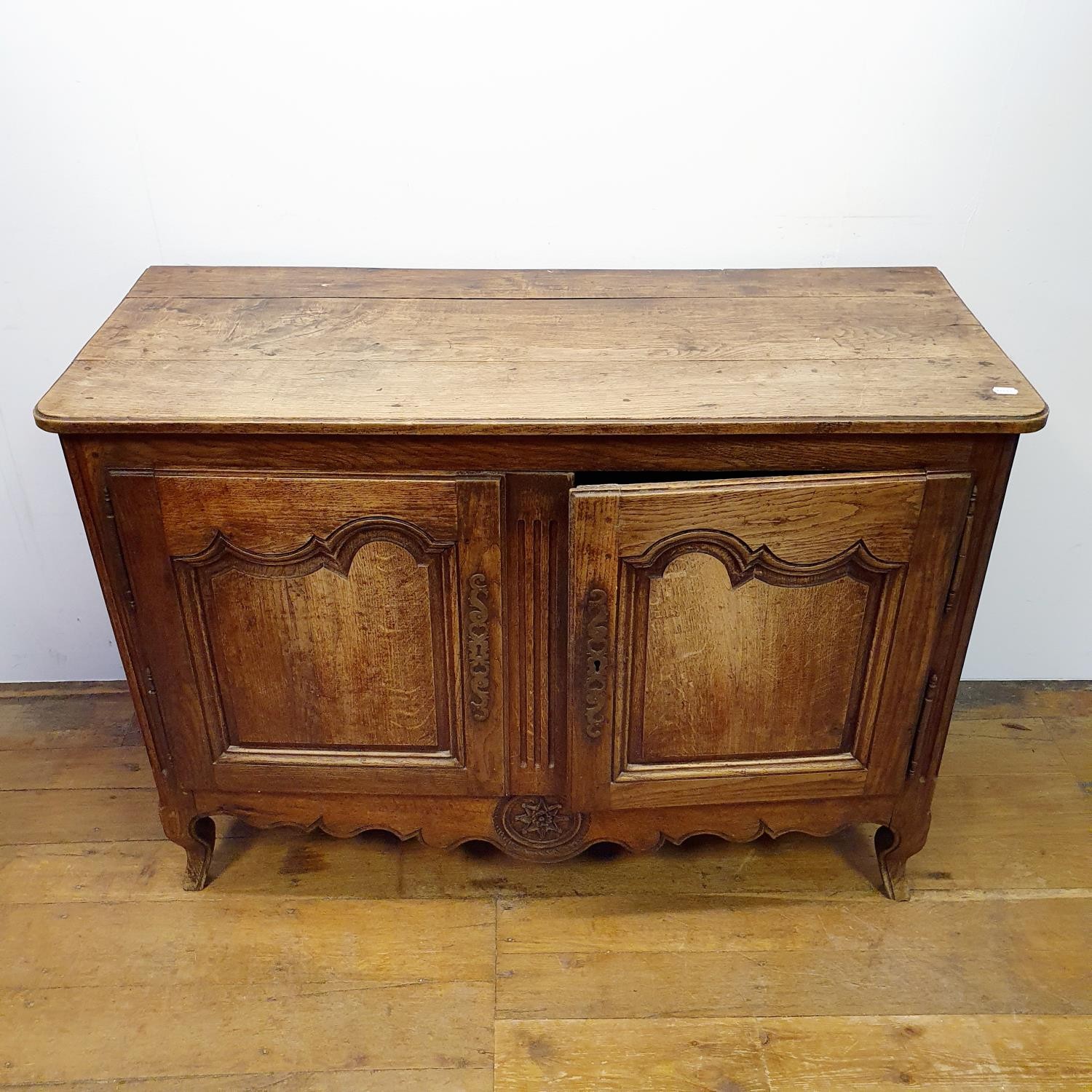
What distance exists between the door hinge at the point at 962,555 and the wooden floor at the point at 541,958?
51 cm

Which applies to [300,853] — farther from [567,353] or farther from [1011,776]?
[1011,776]

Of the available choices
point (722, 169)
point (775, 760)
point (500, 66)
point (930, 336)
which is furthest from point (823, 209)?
→ point (775, 760)

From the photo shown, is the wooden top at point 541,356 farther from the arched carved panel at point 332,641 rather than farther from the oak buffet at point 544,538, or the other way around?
the arched carved panel at point 332,641

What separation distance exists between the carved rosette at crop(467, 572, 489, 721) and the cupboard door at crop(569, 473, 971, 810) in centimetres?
10

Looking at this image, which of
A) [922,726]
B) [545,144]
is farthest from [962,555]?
[545,144]

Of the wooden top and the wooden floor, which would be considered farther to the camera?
the wooden floor

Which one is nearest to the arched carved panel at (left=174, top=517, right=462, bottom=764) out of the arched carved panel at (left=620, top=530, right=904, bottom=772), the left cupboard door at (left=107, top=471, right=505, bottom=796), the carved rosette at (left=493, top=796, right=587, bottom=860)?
the left cupboard door at (left=107, top=471, right=505, bottom=796)

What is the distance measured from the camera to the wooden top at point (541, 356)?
1.15 metres

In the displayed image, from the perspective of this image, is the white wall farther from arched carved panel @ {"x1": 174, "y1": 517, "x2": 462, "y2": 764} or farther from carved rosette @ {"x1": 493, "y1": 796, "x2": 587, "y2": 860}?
carved rosette @ {"x1": 493, "y1": 796, "x2": 587, "y2": 860}

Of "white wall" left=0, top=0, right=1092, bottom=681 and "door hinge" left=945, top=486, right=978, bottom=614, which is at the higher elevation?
"white wall" left=0, top=0, right=1092, bottom=681

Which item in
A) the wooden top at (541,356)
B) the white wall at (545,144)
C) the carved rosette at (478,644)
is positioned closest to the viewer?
the wooden top at (541,356)

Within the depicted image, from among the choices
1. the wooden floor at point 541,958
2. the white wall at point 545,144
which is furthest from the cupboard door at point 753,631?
the white wall at point 545,144

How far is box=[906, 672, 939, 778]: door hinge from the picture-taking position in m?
1.36

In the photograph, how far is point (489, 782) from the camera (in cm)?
142
